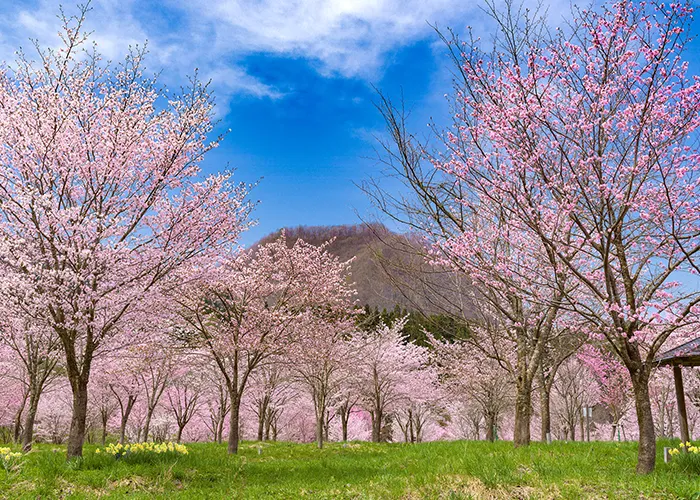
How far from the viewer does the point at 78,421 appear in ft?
30.6

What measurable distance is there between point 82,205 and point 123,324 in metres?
2.92

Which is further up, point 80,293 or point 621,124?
point 621,124

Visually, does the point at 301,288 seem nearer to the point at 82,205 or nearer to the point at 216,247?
the point at 216,247

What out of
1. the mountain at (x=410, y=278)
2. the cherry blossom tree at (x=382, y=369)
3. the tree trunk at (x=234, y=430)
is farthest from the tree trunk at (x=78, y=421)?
the cherry blossom tree at (x=382, y=369)

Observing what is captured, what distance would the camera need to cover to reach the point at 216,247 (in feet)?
37.1

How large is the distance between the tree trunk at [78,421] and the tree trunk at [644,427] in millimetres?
9099

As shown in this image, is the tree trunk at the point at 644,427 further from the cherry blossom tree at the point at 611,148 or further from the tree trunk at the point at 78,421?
the tree trunk at the point at 78,421

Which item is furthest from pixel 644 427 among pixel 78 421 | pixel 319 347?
pixel 319 347

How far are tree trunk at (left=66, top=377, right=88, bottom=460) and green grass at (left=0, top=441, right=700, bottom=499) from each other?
0.24 m

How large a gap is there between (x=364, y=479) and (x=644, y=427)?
4424mm

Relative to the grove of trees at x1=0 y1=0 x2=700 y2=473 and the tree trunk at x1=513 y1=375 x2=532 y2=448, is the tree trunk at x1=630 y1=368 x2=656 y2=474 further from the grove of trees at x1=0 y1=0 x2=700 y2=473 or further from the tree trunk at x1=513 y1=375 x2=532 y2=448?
the tree trunk at x1=513 y1=375 x2=532 y2=448

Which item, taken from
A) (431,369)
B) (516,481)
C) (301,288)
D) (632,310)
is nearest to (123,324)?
(301,288)

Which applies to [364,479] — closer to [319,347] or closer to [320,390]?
[319,347]

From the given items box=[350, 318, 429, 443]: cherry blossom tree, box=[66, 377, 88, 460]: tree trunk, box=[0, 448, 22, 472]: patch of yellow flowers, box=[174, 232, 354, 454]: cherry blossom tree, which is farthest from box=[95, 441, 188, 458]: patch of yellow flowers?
box=[350, 318, 429, 443]: cherry blossom tree
